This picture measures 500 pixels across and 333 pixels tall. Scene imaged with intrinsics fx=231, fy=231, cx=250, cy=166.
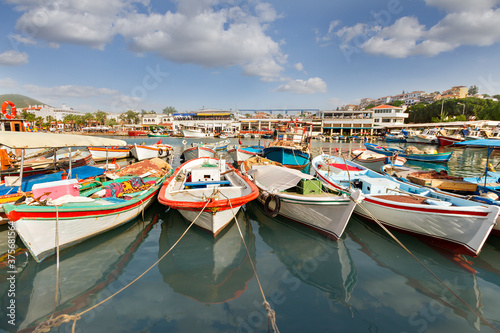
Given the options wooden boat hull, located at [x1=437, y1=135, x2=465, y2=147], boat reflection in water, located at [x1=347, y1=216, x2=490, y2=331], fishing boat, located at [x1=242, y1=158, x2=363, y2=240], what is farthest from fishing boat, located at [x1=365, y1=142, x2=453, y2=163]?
boat reflection in water, located at [x1=347, y1=216, x2=490, y2=331]

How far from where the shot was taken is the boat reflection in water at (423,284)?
202 inches

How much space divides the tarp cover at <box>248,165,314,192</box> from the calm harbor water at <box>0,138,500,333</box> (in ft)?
7.31

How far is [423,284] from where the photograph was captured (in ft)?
19.9

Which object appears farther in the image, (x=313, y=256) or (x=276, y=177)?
(x=276, y=177)

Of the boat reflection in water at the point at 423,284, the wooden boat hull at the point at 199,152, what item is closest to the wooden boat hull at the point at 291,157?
the wooden boat hull at the point at 199,152

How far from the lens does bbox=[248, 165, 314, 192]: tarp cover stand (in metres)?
9.80

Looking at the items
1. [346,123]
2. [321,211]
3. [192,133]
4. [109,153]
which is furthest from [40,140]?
[346,123]

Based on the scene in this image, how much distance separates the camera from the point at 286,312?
203 inches

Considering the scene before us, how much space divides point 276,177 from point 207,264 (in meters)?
5.29

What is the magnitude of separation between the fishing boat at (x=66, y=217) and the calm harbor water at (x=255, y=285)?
21.2 inches

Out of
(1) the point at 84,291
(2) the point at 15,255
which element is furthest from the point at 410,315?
(2) the point at 15,255

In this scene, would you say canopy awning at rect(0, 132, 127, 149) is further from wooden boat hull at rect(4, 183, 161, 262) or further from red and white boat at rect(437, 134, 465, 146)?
A: red and white boat at rect(437, 134, 465, 146)

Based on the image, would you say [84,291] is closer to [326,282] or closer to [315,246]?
[326,282]

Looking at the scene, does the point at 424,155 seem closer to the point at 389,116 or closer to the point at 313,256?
the point at 313,256
